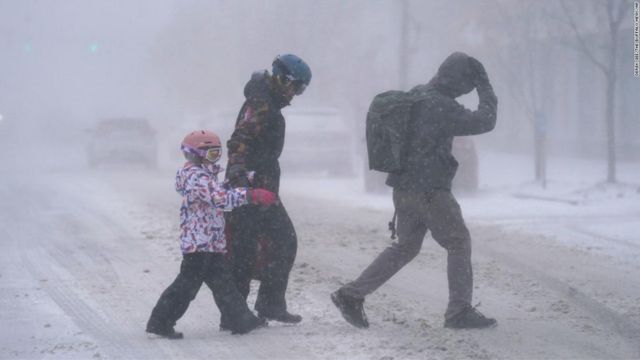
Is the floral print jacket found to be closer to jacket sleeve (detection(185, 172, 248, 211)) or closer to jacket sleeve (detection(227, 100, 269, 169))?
jacket sleeve (detection(185, 172, 248, 211))

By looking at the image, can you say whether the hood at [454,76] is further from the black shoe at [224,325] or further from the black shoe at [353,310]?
the black shoe at [224,325]

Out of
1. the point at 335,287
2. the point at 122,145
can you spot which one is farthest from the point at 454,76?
the point at 122,145

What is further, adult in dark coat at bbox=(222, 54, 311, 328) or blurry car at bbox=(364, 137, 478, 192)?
blurry car at bbox=(364, 137, 478, 192)

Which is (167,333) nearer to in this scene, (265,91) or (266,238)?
(266,238)

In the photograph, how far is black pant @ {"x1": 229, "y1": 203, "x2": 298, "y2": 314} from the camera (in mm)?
6250

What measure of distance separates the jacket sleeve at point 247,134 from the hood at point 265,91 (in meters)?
0.06

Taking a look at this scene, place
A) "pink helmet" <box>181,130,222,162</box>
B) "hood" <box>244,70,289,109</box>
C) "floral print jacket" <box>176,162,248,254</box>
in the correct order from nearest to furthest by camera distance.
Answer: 1. "floral print jacket" <box>176,162,248,254</box>
2. "pink helmet" <box>181,130,222,162</box>
3. "hood" <box>244,70,289,109</box>

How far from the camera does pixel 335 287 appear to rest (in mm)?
7961

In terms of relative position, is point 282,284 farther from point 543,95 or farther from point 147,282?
point 543,95

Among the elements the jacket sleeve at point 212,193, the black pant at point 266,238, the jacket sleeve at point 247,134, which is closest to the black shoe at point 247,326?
the black pant at point 266,238

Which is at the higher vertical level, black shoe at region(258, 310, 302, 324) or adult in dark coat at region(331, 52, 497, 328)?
adult in dark coat at region(331, 52, 497, 328)

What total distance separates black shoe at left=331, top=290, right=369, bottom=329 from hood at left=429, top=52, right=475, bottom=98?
60.0 inches

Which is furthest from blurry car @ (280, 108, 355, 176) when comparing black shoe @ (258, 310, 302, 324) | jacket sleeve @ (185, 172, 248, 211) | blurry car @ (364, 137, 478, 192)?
jacket sleeve @ (185, 172, 248, 211)

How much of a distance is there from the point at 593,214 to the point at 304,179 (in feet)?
29.8
